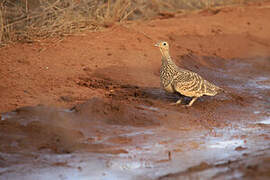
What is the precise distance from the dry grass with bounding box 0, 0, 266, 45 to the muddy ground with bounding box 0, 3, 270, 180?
0.26 meters

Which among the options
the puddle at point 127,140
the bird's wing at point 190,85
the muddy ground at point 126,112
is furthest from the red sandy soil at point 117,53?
the bird's wing at point 190,85

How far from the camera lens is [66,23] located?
918cm

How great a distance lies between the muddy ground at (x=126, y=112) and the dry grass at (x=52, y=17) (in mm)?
264

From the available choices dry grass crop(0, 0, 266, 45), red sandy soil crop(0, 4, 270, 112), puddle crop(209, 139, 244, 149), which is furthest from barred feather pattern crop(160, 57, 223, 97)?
dry grass crop(0, 0, 266, 45)

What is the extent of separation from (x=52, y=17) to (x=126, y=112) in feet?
12.4

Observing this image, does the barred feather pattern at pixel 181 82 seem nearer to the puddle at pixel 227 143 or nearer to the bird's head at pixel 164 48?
the bird's head at pixel 164 48

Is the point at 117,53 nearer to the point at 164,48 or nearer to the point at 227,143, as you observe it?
the point at 164,48

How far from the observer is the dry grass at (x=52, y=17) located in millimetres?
8852

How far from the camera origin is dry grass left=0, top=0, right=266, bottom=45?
8852mm

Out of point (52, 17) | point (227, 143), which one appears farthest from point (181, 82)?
point (52, 17)

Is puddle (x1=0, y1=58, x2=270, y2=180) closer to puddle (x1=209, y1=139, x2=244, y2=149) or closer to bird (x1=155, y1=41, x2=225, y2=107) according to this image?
puddle (x1=209, y1=139, x2=244, y2=149)

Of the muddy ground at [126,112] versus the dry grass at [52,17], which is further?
the dry grass at [52,17]

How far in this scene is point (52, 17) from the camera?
9.23 meters

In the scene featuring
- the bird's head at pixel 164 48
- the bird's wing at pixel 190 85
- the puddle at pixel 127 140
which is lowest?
the puddle at pixel 127 140
